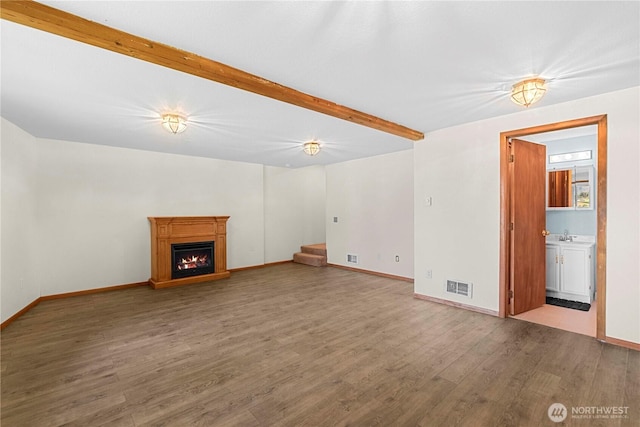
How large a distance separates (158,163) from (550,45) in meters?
6.05

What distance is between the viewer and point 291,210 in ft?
26.4

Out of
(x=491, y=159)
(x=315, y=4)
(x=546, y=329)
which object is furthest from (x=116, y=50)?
(x=546, y=329)

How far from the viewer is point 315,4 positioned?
165cm

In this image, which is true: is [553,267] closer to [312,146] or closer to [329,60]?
[312,146]

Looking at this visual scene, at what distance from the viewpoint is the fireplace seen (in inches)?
220

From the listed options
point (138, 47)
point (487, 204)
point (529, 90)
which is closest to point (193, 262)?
point (138, 47)

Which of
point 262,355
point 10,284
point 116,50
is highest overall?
point 116,50

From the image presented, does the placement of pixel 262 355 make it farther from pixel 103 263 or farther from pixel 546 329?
pixel 103 263

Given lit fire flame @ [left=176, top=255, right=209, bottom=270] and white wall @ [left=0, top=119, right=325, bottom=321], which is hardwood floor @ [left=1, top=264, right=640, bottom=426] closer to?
white wall @ [left=0, top=119, right=325, bottom=321]

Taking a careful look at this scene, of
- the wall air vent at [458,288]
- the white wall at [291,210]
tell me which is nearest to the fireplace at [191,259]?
the white wall at [291,210]

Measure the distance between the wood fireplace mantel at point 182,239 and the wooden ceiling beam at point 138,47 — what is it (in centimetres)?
383

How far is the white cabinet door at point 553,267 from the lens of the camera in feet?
14.6

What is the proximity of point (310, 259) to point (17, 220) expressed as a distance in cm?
527

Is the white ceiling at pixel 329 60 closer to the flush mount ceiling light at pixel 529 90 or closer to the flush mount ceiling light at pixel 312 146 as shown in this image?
the flush mount ceiling light at pixel 529 90
